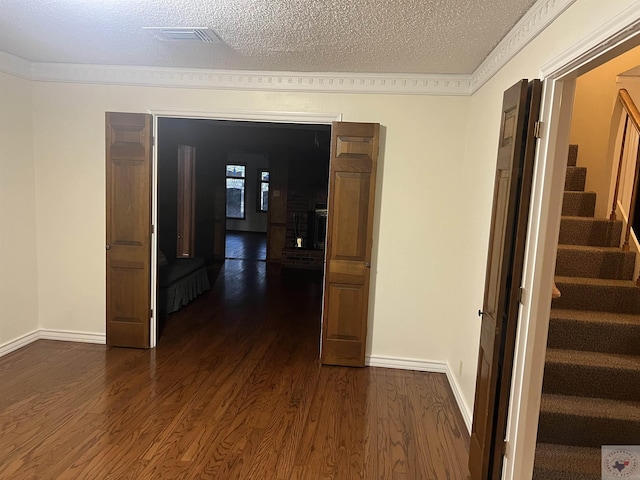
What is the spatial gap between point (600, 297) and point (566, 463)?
118cm

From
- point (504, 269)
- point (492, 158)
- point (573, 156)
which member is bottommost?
point (504, 269)

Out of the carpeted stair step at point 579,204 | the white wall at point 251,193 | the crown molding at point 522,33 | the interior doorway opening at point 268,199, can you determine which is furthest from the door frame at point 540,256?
the white wall at point 251,193

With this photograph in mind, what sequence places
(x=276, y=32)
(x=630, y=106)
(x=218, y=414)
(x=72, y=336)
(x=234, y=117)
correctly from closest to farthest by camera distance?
(x=276, y=32), (x=218, y=414), (x=630, y=106), (x=234, y=117), (x=72, y=336)

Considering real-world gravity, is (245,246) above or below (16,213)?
below

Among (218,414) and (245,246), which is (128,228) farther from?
(245,246)

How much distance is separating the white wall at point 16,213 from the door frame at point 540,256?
3.99m

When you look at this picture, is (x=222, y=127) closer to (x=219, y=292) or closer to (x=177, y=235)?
(x=177, y=235)

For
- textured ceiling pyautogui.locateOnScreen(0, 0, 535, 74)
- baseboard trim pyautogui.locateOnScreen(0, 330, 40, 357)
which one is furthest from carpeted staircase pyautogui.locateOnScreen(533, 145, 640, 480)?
baseboard trim pyautogui.locateOnScreen(0, 330, 40, 357)

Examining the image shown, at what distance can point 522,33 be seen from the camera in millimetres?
2410

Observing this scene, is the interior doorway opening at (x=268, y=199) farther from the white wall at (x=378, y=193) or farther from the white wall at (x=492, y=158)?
the white wall at (x=492, y=158)

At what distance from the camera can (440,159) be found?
3.74m

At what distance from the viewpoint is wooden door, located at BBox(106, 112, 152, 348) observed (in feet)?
12.6

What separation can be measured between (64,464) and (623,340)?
11.1 ft

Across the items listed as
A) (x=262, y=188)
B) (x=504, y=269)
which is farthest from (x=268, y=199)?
(x=504, y=269)
